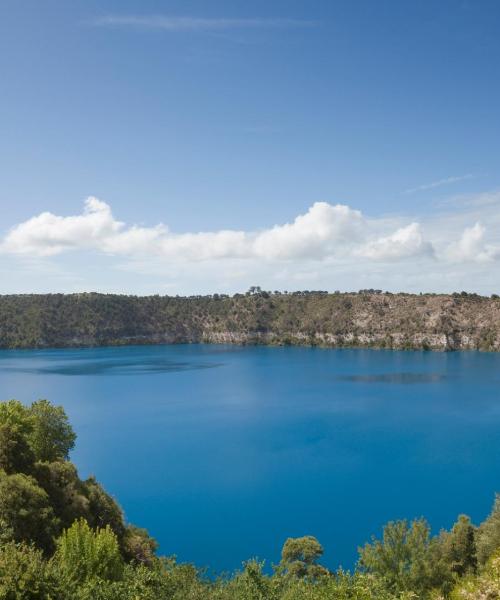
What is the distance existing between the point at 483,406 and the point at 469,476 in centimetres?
4611

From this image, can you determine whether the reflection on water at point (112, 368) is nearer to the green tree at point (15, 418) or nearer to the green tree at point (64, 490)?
the green tree at point (15, 418)

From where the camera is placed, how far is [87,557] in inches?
886

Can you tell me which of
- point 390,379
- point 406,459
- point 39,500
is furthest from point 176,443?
point 390,379

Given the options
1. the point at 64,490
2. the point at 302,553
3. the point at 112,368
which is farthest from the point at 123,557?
the point at 112,368

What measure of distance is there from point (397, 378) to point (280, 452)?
8008 centimetres

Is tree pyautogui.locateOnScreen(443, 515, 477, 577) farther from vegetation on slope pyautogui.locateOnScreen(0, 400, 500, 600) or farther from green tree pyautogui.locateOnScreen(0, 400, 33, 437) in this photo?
green tree pyautogui.locateOnScreen(0, 400, 33, 437)

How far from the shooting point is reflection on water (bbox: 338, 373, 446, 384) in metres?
142

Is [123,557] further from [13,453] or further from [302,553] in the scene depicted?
[302,553]

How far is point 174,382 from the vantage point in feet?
484

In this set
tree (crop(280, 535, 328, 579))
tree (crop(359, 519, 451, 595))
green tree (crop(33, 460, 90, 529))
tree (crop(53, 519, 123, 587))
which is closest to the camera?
tree (crop(53, 519, 123, 587))

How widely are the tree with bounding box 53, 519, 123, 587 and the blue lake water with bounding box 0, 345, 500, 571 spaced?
2142cm

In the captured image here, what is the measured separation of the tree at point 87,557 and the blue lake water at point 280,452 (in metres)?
21.4

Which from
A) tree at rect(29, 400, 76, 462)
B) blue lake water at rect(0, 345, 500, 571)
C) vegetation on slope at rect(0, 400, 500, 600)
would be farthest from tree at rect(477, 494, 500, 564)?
tree at rect(29, 400, 76, 462)

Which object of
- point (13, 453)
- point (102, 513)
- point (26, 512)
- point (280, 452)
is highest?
point (13, 453)
